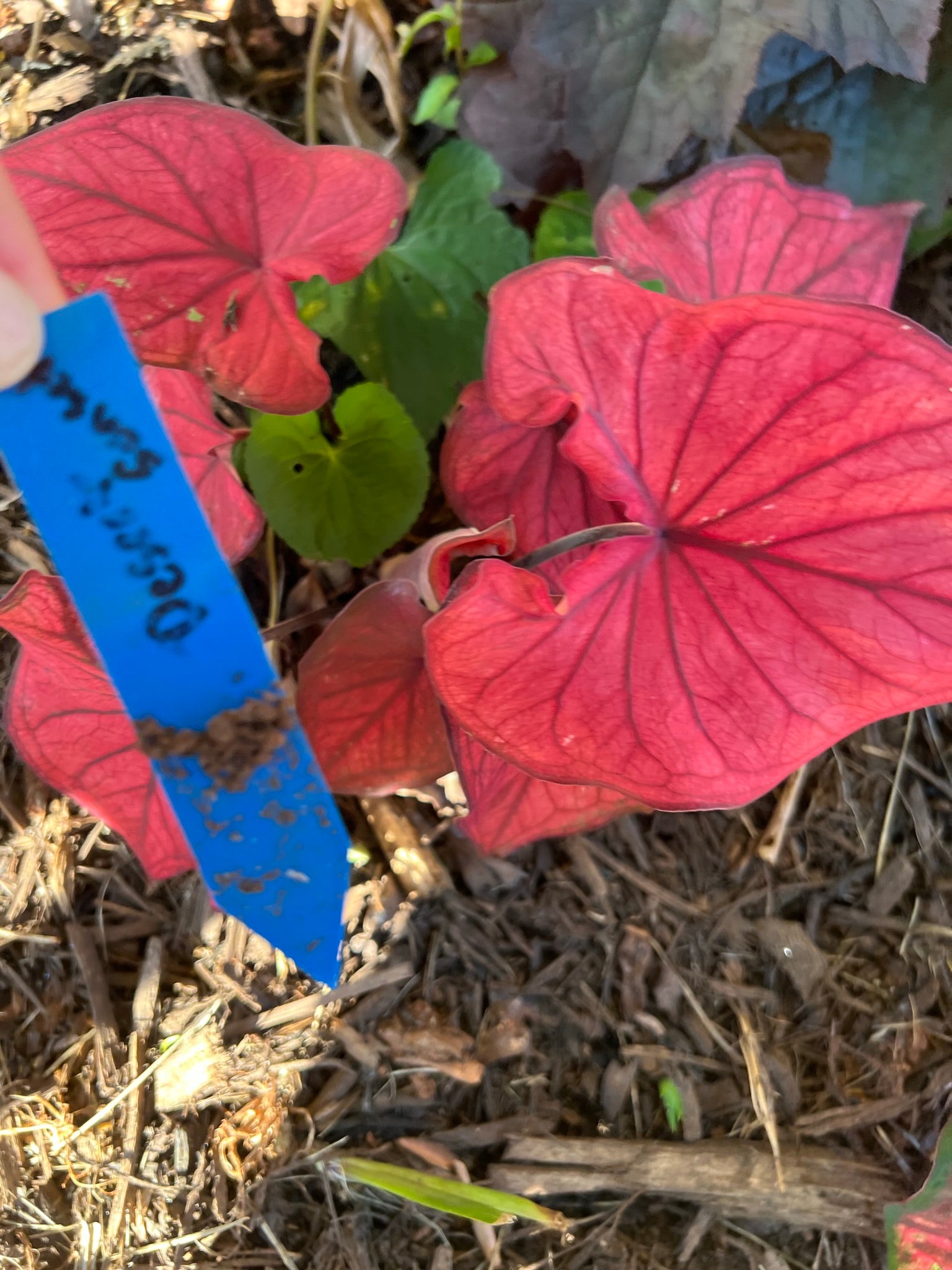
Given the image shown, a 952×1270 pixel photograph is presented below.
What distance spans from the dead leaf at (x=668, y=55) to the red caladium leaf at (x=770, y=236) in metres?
0.14

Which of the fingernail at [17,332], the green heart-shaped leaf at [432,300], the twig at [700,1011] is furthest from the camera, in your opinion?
the twig at [700,1011]

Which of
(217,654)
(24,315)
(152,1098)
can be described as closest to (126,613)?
(217,654)

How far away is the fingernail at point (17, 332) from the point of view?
0.40 m

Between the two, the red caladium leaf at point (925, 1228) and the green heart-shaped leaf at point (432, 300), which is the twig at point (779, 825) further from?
the green heart-shaped leaf at point (432, 300)

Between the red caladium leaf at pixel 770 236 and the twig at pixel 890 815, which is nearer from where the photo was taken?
the red caladium leaf at pixel 770 236

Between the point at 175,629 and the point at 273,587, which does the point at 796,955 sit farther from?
the point at 175,629

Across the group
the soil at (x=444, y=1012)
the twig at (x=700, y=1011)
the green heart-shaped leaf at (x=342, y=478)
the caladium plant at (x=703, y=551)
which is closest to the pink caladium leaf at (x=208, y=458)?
the green heart-shaped leaf at (x=342, y=478)

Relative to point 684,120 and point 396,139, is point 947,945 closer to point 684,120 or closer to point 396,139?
point 684,120

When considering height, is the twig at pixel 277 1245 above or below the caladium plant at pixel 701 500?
below

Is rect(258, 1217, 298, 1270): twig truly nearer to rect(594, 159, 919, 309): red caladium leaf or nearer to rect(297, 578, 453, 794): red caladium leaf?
rect(297, 578, 453, 794): red caladium leaf

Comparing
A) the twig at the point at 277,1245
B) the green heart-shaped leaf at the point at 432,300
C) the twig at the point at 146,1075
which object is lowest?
the twig at the point at 277,1245

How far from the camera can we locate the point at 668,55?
0.84 meters

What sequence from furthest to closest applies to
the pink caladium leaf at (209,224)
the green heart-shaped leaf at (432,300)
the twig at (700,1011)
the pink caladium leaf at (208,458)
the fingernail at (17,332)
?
1. the twig at (700,1011)
2. the green heart-shaped leaf at (432,300)
3. the pink caladium leaf at (208,458)
4. the pink caladium leaf at (209,224)
5. the fingernail at (17,332)

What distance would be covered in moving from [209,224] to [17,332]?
1.20 feet
